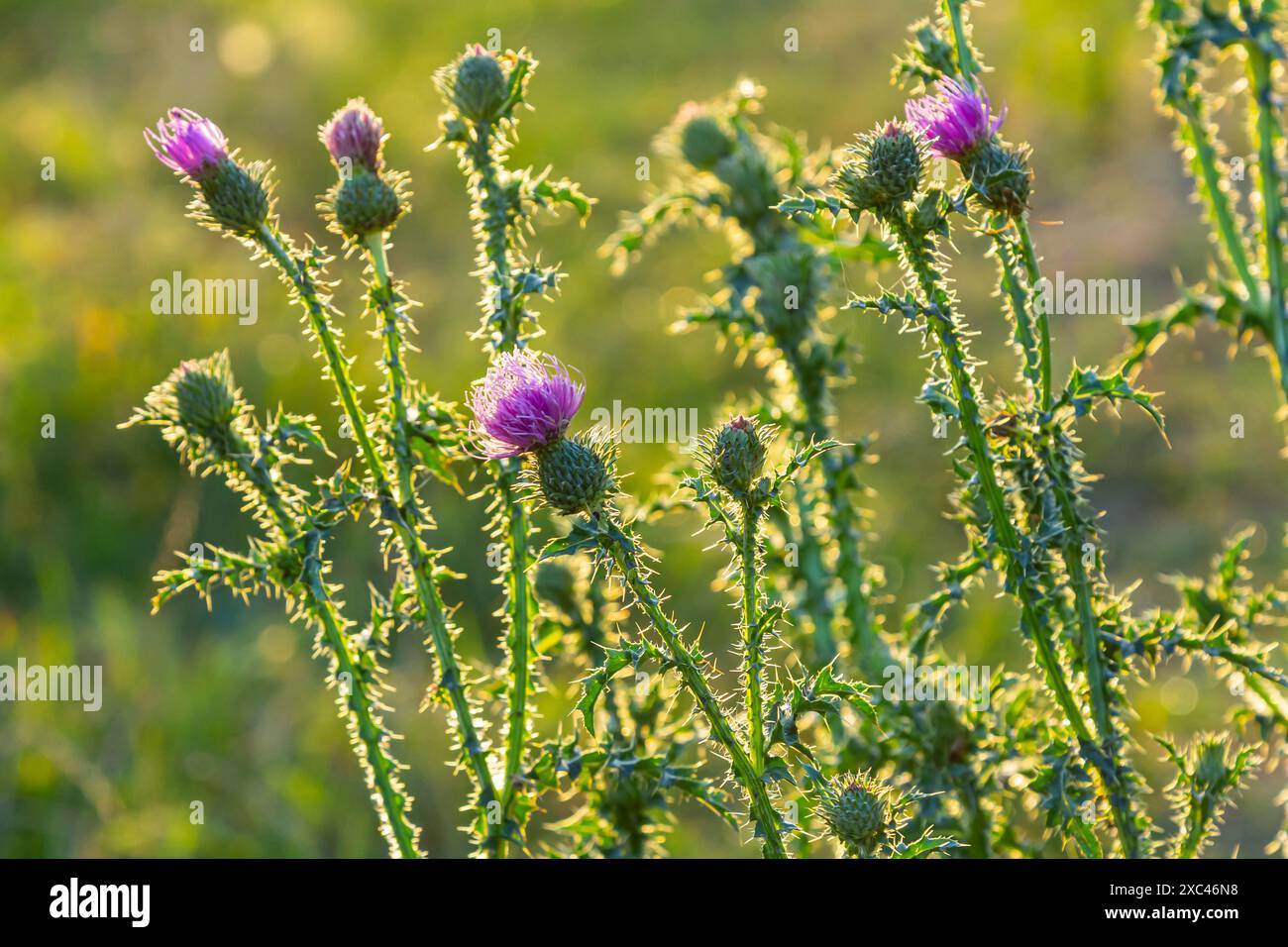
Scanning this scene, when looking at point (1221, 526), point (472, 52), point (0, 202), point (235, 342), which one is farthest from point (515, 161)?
point (472, 52)

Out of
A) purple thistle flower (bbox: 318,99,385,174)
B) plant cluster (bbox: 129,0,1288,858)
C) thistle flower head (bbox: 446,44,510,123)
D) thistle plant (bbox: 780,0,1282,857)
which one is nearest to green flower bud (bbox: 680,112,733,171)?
plant cluster (bbox: 129,0,1288,858)

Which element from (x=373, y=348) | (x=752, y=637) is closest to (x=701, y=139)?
(x=752, y=637)

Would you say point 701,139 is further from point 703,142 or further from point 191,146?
point 191,146

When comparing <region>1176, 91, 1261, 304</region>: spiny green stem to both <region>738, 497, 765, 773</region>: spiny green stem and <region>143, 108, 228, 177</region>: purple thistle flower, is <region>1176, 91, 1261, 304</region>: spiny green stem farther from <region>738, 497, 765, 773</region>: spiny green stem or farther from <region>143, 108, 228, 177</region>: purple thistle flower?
<region>143, 108, 228, 177</region>: purple thistle flower

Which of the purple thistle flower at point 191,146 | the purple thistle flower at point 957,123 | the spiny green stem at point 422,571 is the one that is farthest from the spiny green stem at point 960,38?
the purple thistle flower at point 191,146

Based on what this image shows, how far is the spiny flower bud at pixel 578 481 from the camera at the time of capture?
206 centimetres

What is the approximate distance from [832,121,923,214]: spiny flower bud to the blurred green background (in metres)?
2.46

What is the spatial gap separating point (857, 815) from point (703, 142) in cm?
196

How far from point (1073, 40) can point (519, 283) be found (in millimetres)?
8470

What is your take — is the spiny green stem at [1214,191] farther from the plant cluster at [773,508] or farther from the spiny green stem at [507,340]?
the spiny green stem at [507,340]

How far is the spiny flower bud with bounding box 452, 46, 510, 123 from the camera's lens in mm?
2605

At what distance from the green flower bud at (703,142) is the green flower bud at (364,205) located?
1.16m
